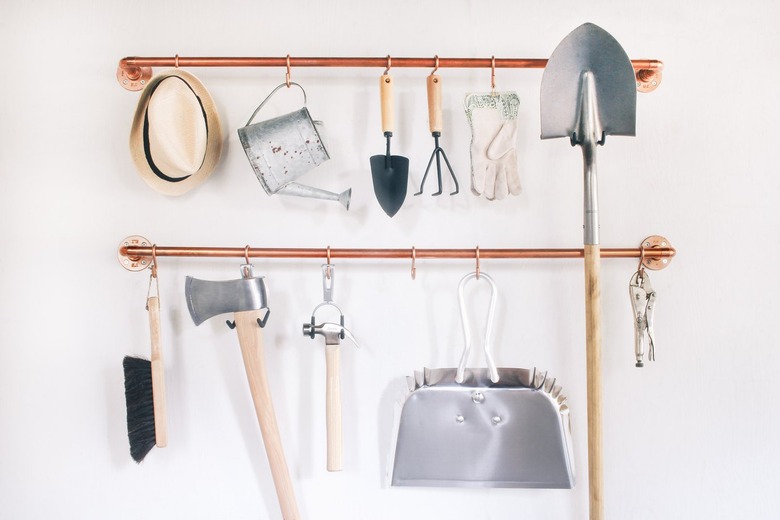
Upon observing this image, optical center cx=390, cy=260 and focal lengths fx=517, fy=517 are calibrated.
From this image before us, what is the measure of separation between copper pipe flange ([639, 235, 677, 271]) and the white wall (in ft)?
0.07

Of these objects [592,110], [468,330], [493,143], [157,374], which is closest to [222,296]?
[157,374]

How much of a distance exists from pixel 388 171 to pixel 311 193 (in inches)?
6.1

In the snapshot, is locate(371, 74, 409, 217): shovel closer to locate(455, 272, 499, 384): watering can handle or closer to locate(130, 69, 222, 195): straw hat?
locate(455, 272, 499, 384): watering can handle

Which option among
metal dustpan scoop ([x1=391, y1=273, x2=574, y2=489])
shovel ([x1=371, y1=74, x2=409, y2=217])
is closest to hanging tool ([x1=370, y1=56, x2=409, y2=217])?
shovel ([x1=371, y1=74, x2=409, y2=217])

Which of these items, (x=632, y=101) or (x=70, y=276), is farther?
(x=70, y=276)

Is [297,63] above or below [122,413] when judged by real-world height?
above

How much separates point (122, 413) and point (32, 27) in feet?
2.70

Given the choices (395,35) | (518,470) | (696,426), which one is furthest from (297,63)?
(696,426)

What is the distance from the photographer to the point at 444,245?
1.05 m

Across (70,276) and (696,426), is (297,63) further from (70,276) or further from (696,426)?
(696,426)

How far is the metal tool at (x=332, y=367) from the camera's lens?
0.96 metres

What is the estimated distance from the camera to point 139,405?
102 centimetres

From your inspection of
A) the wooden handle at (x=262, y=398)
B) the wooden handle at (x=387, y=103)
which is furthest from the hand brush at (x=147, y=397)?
the wooden handle at (x=387, y=103)

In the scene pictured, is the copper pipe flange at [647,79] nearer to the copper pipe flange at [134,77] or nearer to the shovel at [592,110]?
the shovel at [592,110]
